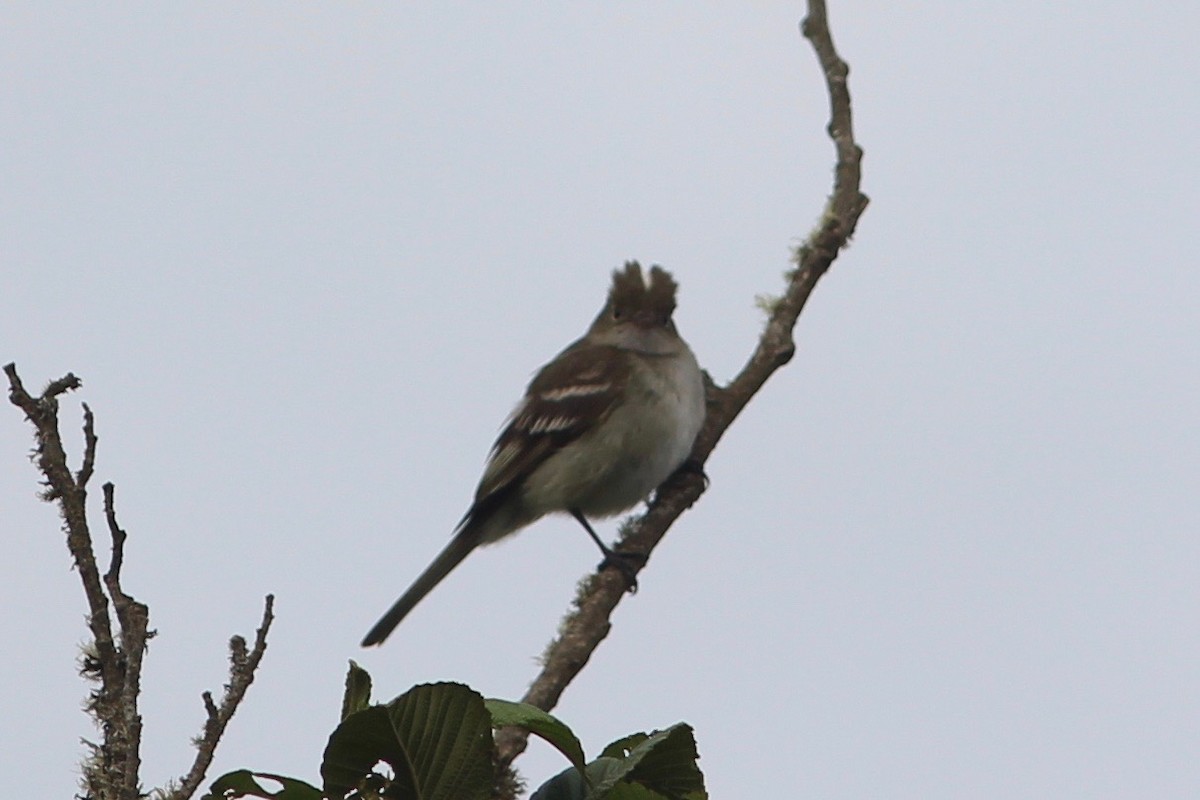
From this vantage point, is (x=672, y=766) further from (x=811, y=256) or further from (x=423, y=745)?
(x=811, y=256)

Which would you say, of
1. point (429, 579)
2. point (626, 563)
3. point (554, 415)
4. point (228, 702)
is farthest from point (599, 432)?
point (228, 702)

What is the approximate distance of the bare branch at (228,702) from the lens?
95.3 inches

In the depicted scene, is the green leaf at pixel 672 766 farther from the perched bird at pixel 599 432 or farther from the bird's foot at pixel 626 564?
the perched bird at pixel 599 432

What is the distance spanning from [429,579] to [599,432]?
1103 millimetres

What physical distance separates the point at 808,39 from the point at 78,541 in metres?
4.54

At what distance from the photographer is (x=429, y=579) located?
797 cm

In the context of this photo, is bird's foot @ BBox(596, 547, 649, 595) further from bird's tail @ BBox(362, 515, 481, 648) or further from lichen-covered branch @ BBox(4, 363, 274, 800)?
lichen-covered branch @ BBox(4, 363, 274, 800)

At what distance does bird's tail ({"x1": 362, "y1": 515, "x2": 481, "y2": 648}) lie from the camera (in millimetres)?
7848

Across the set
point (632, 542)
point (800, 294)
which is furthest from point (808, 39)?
point (632, 542)

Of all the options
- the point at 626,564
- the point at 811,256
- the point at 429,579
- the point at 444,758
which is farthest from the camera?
the point at 429,579

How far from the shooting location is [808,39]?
6516mm

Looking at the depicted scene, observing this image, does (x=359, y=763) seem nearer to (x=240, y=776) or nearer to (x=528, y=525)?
(x=240, y=776)

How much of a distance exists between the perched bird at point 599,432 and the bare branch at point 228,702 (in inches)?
187

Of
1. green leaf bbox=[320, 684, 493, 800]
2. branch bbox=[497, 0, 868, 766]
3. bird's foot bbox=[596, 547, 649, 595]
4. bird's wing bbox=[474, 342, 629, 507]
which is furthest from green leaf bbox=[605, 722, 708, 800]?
bird's wing bbox=[474, 342, 629, 507]
